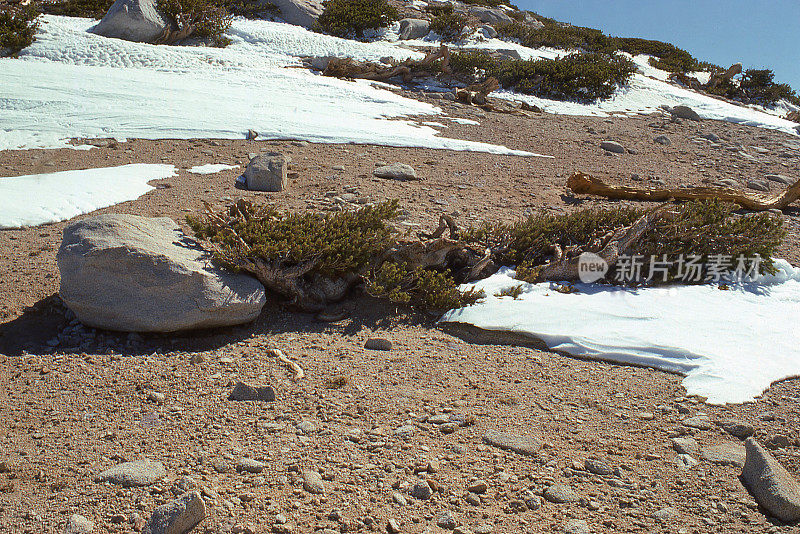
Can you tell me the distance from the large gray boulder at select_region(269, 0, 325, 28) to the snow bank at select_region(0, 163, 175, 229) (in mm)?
17787

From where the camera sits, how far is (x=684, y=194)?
27.9 ft

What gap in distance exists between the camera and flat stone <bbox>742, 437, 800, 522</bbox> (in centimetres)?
280

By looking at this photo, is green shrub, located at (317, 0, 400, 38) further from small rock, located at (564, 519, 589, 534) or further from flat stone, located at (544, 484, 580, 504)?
small rock, located at (564, 519, 589, 534)

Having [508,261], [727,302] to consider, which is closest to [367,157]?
[508,261]

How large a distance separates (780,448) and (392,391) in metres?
2.47

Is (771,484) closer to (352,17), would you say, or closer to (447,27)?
(352,17)

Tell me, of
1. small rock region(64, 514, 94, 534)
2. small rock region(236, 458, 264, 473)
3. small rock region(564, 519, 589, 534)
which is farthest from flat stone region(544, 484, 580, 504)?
small rock region(64, 514, 94, 534)

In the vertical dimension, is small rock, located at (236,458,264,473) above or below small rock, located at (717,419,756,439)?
below

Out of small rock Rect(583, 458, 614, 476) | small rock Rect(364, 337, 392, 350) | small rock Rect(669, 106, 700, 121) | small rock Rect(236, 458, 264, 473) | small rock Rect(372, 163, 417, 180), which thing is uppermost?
small rock Rect(669, 106, 700, 121)

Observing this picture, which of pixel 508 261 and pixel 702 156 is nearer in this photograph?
pixel 508 261

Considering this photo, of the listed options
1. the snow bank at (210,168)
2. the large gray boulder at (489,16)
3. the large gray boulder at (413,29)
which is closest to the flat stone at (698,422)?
the snow bank at (210,168)

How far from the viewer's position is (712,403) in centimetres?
389

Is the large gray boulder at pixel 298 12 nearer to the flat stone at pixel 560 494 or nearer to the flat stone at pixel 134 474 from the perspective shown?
the flat stone at pixel 134 474

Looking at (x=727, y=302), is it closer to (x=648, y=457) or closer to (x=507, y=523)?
(x=648, y=457)
